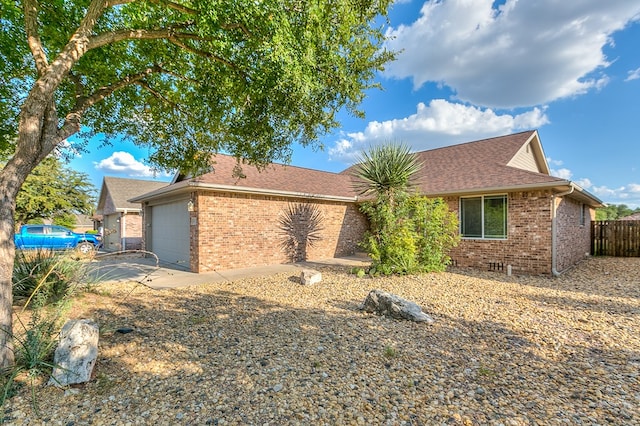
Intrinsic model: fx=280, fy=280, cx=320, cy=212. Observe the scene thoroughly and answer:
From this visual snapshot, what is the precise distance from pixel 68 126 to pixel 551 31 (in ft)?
38.8

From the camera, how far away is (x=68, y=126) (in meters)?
3.80

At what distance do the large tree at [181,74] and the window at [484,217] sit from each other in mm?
6142

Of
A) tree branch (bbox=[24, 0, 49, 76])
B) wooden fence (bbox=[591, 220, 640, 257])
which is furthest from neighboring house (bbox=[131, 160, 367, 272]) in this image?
wooden fence (bbox=[591, 220, 640, 257])

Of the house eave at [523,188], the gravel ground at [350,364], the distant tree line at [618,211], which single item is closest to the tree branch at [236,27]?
the gravel ground at [350,364]

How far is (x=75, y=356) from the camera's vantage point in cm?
285

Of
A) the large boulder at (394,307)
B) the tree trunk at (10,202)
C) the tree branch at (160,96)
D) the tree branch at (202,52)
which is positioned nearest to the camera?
the tree trunk at (10,202)

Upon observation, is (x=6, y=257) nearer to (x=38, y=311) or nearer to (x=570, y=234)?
(x=38, y=311)

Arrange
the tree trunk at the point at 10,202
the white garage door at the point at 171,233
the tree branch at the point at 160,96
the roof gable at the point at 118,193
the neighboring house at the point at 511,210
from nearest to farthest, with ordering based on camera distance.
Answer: the tree trunk at the point at 10,202 < the tree branch at the point at 160,96 < the neighboring house at the point at 511,210 < the white garage door at the point at 171,233 < the roof gable at the point at 118,193

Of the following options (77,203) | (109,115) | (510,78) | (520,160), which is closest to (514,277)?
(520,160)

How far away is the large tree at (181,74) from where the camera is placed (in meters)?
3.42

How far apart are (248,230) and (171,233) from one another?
12.7ft

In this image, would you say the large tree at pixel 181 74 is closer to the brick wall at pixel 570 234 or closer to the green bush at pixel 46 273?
the green bush at pixel 46 273

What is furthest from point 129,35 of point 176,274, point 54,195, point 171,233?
point 54,195

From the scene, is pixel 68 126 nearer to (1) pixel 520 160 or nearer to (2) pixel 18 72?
(2) pixel 18 72
